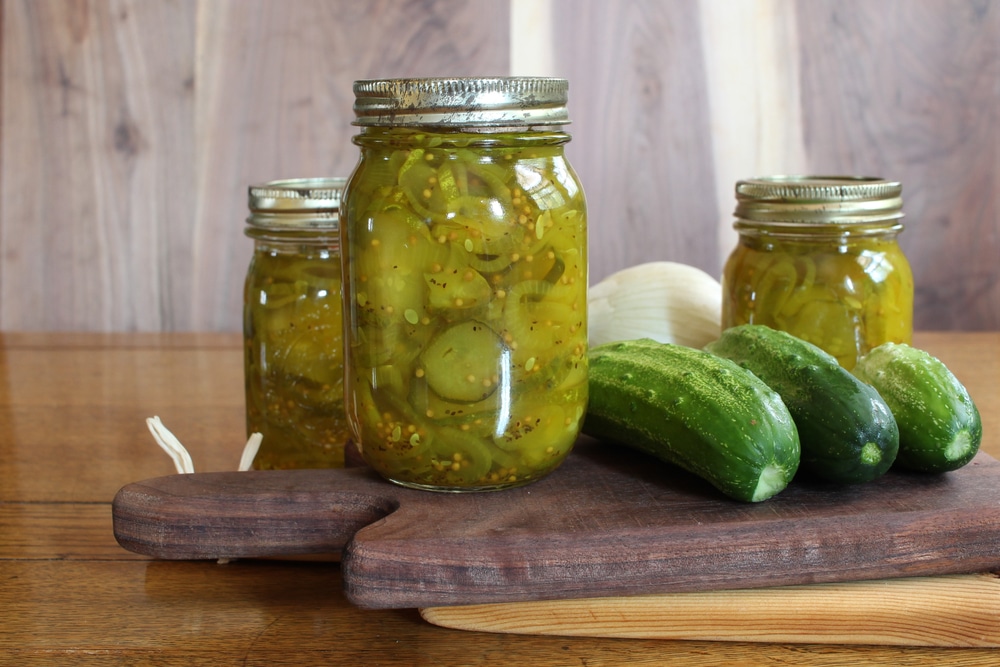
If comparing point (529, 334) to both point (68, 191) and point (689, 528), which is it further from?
point (68, 191)

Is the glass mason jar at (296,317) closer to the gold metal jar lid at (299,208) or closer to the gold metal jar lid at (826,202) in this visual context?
the gold metal jar lid at (299,208)

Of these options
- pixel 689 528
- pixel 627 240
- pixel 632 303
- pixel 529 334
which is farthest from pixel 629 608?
pixel 627 240

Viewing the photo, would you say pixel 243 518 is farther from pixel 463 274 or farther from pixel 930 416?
pixel 930 416

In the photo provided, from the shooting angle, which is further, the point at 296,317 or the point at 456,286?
the point at 296,317

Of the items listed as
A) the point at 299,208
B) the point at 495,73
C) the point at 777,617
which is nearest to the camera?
the point at 777,617

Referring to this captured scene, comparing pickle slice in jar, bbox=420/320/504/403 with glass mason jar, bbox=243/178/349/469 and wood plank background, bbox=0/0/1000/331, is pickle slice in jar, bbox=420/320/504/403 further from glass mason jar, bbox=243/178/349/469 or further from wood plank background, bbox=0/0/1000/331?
wood plank background, bbox=0/0/1000/331

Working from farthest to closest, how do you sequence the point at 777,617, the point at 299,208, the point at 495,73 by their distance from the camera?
the point at 495,73
the point at 299,208
the point at 777,617

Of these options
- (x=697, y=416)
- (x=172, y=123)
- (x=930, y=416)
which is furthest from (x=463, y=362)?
(x=172, y=123)
